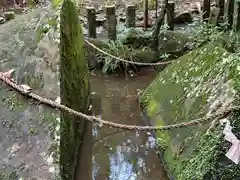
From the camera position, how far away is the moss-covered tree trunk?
11.3ft

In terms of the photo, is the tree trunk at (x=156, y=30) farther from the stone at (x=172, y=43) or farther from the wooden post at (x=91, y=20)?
the wooden post at (x=91, y=20)

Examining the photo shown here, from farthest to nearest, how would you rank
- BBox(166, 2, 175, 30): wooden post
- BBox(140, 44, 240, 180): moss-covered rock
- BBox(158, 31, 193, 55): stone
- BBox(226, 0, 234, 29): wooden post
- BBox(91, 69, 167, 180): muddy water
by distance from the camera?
BBox(166, 2, 175, 30): wooden post < BBox(158, 31, 193, 55): stone < BBox(226, 0, 234, 29): wooden post < BBox(91, 69, 167, 180): muddy water < BBox(140, 44, 240, 180): moss-covered rock

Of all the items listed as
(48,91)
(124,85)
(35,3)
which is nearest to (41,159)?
(48,91)

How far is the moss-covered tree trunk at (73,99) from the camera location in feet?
11.3

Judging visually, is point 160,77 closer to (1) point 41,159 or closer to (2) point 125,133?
(2) point 125,133

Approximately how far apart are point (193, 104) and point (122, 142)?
36.7 inches

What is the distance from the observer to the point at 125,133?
4766 millimetres


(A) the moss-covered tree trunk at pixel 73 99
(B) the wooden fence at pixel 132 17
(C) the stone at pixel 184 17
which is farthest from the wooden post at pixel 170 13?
(A) the moss-covered tree trunk at pixel 73 99

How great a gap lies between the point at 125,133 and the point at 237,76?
1549mm

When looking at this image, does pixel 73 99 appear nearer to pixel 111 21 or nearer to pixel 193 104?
pixel 193 104

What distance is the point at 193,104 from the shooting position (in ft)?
13.5

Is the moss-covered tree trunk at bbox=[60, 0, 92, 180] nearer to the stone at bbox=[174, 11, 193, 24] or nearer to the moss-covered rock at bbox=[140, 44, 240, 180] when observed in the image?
the moss-covered rock at bbox=[140, 44, 240, 180]

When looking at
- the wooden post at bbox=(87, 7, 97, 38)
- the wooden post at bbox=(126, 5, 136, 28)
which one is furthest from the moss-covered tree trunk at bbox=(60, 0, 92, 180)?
the wooden post at bbox=(126, 5, 136, 28)

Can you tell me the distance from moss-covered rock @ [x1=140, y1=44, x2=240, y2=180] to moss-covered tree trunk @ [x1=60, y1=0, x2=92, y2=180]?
2.46 feet
